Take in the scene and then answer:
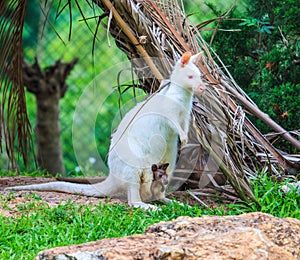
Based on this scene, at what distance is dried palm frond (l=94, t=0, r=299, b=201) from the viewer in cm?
467

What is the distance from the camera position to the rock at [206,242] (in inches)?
105

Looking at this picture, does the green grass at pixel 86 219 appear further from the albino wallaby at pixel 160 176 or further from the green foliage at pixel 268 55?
the green foliage at pixel 268 55

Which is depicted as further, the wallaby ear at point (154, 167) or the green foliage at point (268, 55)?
the green foliage at point (268, 55)

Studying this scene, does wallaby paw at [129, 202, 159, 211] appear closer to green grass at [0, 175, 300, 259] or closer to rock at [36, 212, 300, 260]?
green grass at [0, 175, 300, 259]

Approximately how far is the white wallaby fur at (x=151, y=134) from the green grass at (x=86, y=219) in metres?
0.25

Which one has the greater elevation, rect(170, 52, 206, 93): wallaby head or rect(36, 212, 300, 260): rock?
rect(170, 52, 206, 93): wallaby head

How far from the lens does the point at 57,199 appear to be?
495 centimetres

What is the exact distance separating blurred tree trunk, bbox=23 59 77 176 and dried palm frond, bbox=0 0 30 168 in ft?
7.95

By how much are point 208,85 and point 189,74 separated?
0.25 metres

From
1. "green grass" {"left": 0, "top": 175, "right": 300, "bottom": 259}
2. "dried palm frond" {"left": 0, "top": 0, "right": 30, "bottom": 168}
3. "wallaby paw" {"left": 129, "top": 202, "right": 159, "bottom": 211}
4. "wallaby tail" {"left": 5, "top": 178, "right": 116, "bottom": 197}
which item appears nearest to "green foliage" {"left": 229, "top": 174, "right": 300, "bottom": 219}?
"green grass" {"left": 0, "top": 175, "right": 300, "bottom": 259}

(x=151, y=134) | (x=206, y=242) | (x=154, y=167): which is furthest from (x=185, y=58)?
(x=206, y=242)

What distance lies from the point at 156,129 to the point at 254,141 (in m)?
0.92

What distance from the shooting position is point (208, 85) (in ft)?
15.9

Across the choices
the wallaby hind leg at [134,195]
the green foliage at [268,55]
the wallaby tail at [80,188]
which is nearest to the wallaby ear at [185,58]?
the wallaby hind leg at [134,195]
